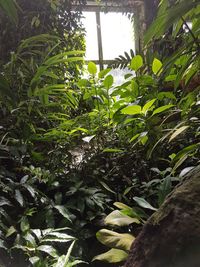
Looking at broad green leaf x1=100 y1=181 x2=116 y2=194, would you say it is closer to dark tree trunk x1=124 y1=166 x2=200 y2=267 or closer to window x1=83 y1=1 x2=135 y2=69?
dark tree trunk x1=124 y1=166 x2=200 y2=267

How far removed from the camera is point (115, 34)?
523 centimetres

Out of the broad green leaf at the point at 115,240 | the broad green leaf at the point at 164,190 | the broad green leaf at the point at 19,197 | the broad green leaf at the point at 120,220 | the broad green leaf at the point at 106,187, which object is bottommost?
the broad green leaf at the point at 115,240

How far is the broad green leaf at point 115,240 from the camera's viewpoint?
1.30m

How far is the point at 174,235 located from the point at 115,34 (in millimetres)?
4598

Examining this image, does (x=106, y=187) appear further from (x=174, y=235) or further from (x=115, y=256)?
(x=174, y=235)

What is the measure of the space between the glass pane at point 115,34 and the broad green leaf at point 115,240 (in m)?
4.04

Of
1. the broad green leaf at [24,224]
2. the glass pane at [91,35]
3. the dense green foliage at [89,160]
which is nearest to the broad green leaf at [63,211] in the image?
the dense green foliage at [89,160]

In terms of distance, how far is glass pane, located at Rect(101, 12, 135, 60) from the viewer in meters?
5.15

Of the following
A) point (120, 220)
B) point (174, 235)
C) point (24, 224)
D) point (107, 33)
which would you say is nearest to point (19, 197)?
point (24, 224)

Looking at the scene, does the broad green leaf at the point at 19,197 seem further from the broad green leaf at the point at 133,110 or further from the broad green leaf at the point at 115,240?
the broad green leaf at the point at 133,110

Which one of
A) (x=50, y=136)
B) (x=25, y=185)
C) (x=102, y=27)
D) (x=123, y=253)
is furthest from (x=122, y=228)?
(x=102, y=27)

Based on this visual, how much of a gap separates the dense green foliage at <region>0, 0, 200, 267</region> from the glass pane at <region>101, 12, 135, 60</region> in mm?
2904

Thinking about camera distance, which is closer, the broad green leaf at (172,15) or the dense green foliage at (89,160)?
the broad green leaf at (172,15)

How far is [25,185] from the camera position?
1503mm
